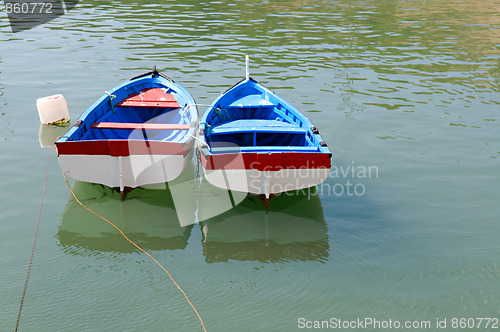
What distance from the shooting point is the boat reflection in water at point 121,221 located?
897 centimetres

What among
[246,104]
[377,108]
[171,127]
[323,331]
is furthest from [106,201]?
[377,108]

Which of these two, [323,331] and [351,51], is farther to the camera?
[351,51]

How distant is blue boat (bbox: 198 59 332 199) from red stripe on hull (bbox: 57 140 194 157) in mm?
675

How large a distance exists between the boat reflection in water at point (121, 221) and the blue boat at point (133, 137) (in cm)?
46

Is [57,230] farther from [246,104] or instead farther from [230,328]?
[246,104]

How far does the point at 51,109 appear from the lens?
44.7ft

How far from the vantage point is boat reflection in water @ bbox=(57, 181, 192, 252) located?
8969 millimetres

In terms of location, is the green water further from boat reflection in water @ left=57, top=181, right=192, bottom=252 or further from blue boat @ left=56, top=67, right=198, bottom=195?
blue boat @ left=56, top=67, right=198, bottom=195

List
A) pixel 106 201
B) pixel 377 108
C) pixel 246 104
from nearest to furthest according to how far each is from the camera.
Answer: pixel 106 201 → pixel 246 104 → pixel 377 108

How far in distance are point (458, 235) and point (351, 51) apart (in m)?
12.6

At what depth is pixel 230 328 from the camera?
6957 millimetres

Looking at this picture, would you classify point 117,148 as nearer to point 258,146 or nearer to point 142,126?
point 142,126

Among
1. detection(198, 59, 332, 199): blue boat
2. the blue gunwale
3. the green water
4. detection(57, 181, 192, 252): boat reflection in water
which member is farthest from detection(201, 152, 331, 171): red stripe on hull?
detection(57, 181, 192, 252): boat reflection in water

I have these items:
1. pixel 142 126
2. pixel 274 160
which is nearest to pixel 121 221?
pixel 142 126
